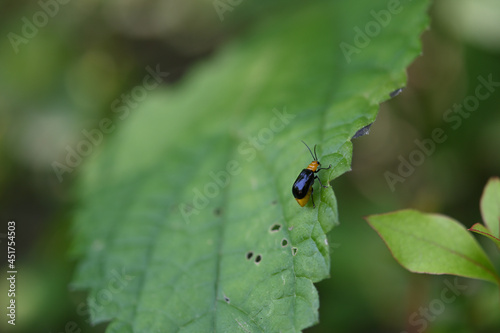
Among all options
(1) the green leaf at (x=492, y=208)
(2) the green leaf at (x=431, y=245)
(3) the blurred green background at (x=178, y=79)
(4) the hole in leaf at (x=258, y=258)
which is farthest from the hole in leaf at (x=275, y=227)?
(3) the blurred green background at (x=178, y=79)

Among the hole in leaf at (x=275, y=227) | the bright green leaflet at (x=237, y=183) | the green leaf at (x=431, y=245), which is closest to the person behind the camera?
the green leaf at (x=431, y=245)

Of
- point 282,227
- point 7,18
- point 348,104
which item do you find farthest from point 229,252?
point 7,18

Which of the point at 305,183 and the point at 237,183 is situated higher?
the point at 237,183

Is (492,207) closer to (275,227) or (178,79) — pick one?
(275,227)

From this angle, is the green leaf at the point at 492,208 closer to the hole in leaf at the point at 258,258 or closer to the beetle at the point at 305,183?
the beetle at the point at 305,183

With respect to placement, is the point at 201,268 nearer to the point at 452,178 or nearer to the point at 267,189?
the point at 267,189

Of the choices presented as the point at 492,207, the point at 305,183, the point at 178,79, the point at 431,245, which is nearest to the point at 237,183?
the point at 305,183
